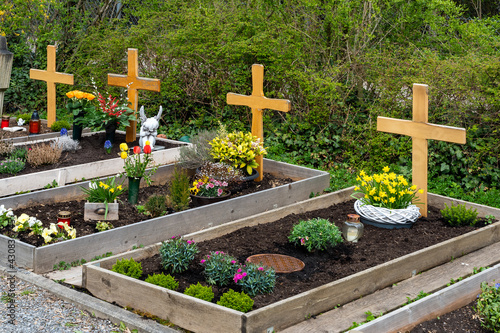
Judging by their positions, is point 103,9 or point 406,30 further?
point 103,9

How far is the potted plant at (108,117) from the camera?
8.92 metres

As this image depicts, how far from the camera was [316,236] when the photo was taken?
547 centimetres

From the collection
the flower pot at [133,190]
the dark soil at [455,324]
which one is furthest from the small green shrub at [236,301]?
the flower pot at [133,190]

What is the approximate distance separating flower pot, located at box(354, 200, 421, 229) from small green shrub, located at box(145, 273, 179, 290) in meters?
2.48

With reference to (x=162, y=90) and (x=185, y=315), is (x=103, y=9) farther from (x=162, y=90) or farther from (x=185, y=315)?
(x=185, y=315)

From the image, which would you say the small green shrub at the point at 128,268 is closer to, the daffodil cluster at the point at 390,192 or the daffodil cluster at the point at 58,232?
the daffodil cluster at the point at 58,232

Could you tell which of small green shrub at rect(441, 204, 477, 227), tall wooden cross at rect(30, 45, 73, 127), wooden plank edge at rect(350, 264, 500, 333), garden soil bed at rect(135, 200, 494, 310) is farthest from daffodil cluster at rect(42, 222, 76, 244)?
tall wooden cross at rect(30, 45, 73, 127)

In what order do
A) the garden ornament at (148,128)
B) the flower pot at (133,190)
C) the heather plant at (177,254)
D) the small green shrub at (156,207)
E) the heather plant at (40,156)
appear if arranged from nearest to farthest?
1. the heather plant at (177,254)
2. the small green shrub at (156,207)
3. the flower pot at (133,190)
4. the heather plant at (40,156)
5. the garden ornament at (148,128)

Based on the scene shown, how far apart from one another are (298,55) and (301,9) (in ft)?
2.78

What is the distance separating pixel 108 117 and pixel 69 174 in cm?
159

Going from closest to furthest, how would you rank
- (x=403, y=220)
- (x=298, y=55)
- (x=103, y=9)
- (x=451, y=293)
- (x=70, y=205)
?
1. (x=451, y=293)
2. (x=403, y=220)
3. (x=70, y=205)
4. (x=298, y=55)
5. (x=103, y=9)

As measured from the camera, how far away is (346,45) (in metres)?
9.59

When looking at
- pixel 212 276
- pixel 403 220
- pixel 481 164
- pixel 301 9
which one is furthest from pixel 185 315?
pixel 301 9

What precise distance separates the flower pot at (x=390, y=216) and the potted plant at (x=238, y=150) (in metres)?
1.79
